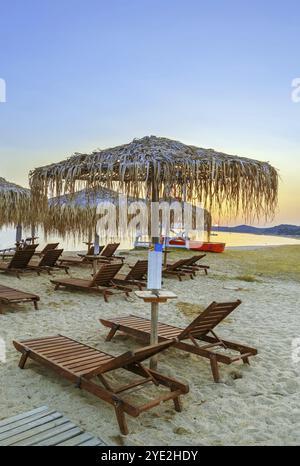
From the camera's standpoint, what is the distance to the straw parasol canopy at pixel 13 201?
1075cm

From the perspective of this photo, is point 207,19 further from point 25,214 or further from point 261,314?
point 25,214

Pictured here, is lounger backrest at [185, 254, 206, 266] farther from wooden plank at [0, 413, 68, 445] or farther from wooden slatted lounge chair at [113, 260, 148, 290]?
wooden plank at [0, 413, 68, 445]

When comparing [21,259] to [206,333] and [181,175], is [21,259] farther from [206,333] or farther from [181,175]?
[206,333]

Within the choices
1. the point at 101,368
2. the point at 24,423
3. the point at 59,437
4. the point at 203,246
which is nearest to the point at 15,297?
the point at 101,368

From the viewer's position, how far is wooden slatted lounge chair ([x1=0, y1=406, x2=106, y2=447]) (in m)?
2.19

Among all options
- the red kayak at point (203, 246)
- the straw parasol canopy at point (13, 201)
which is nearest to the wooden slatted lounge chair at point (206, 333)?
the straw parasol canopy at point (13, 201)

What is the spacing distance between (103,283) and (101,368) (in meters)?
4.76

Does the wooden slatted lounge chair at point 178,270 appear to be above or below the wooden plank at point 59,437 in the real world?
above

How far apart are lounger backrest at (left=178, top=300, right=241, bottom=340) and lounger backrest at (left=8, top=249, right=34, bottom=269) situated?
20.7 feet

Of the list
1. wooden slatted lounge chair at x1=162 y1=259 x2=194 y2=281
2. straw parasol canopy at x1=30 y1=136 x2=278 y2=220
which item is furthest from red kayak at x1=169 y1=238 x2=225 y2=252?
straw parasol canopy at x1=30 y1=136 x2=278 y2=220

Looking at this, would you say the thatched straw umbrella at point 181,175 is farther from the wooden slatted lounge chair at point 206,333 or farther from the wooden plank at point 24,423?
the wooden plank at point 24,423

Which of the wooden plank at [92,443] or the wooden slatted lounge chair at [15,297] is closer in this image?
the wooden plank at [92,443]

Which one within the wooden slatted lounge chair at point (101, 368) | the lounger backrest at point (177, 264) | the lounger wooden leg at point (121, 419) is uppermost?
the lounger backrest at point (177, 264)

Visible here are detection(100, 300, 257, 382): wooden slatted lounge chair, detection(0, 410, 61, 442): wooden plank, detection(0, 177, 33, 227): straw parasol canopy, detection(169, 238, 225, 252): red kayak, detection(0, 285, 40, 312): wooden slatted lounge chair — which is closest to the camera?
detection(0, 410, 61, 442): wooden plank
